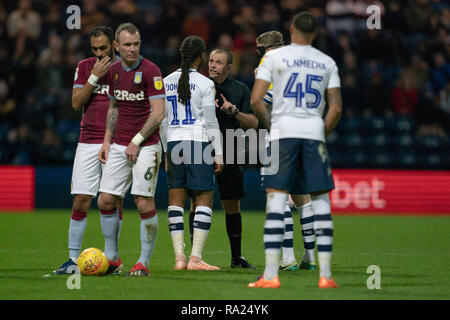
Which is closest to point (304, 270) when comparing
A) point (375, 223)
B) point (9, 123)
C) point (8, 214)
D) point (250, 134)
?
point (250, 134)

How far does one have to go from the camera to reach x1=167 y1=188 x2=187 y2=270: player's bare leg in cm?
860

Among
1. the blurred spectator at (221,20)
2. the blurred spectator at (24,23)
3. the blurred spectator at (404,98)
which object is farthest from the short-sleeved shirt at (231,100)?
the blurred spectator at (24,23)

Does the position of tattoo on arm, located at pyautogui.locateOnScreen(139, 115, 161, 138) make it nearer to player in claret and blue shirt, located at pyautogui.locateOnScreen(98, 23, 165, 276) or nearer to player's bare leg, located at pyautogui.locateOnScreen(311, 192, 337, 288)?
player in claret and blue shirt, located at pyautogui.locateOnScreen(98, 23, 165, 276)

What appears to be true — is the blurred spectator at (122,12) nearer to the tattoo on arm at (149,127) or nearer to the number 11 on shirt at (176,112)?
the number 11 on shirt at (176,112)

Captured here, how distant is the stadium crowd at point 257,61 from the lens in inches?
744

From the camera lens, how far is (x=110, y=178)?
7.73 metres

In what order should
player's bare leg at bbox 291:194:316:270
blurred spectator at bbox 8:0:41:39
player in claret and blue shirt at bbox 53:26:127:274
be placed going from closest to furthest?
player in claret and blue shirt at bbox 53:26:127:274 → player's bare leg at bbox 291:194:316:270 → blurred spectator at bbox 8:0:41:39

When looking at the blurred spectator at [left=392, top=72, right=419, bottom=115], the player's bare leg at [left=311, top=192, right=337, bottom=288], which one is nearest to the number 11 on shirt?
the player's bare leg at [left=311, top=192, right=337, bottom=288]

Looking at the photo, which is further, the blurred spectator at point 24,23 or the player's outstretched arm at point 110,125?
the blurred spectator at point 24,23

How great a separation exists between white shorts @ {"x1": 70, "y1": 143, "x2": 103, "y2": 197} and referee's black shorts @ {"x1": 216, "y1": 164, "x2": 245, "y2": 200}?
1.54m

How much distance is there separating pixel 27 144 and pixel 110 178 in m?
11.2

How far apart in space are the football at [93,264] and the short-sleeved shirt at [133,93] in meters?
1.11

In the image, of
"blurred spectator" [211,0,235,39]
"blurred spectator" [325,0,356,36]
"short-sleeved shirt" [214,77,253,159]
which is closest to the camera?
"short-sleeved shirt" [214,77,253,159]
